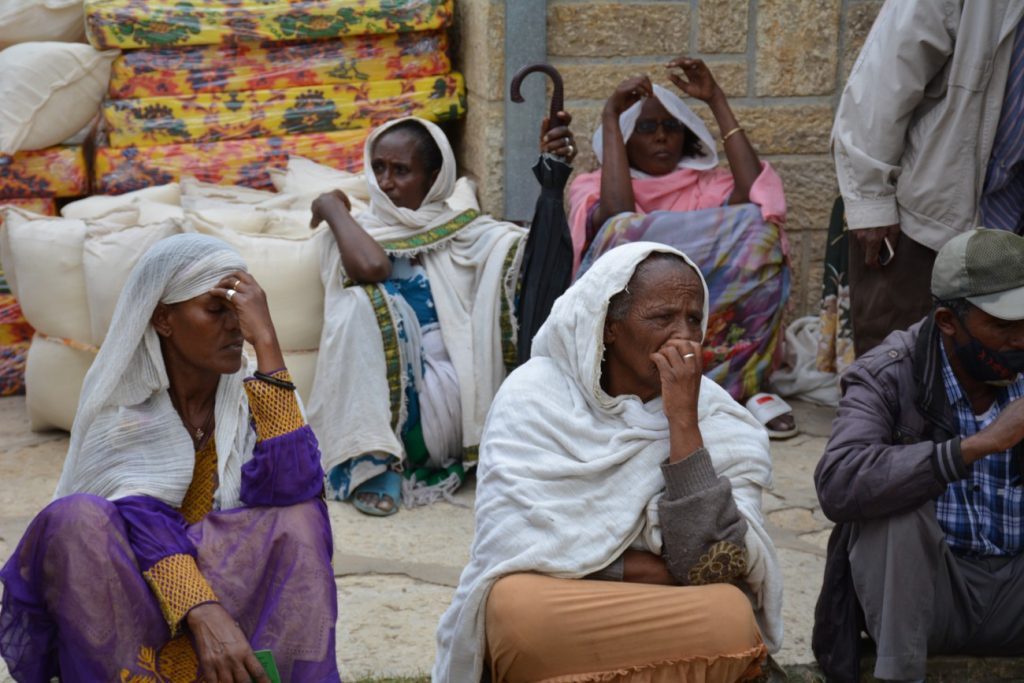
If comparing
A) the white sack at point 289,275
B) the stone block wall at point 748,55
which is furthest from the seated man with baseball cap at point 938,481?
the stone block wall at point 748,55

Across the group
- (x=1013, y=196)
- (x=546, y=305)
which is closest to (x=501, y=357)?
(x=546, y=305)

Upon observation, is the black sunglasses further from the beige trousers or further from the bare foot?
the beige trousers

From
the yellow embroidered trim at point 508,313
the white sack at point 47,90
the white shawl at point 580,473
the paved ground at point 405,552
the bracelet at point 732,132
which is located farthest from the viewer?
the white sack at point 47,90

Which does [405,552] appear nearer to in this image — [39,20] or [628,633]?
[628,633]

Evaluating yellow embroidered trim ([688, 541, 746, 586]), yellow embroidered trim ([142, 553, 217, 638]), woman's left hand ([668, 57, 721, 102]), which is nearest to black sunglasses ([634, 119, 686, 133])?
woman's left hand ([668, 57, 721, 102])

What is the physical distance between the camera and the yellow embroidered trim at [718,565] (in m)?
2.72

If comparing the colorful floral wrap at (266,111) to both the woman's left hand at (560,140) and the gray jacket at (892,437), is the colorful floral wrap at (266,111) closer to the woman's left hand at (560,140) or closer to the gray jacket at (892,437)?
the woman's left hand at (560,140)

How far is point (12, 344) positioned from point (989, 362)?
4526 mm

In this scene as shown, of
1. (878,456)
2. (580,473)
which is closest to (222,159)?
(580,473)

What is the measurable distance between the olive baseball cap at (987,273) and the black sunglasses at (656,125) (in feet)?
8.09

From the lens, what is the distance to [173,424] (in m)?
3.04

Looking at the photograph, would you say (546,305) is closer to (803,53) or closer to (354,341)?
(354,341)

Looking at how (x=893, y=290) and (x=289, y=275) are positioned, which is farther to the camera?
(x=289, y=275)

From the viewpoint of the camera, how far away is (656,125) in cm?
547
